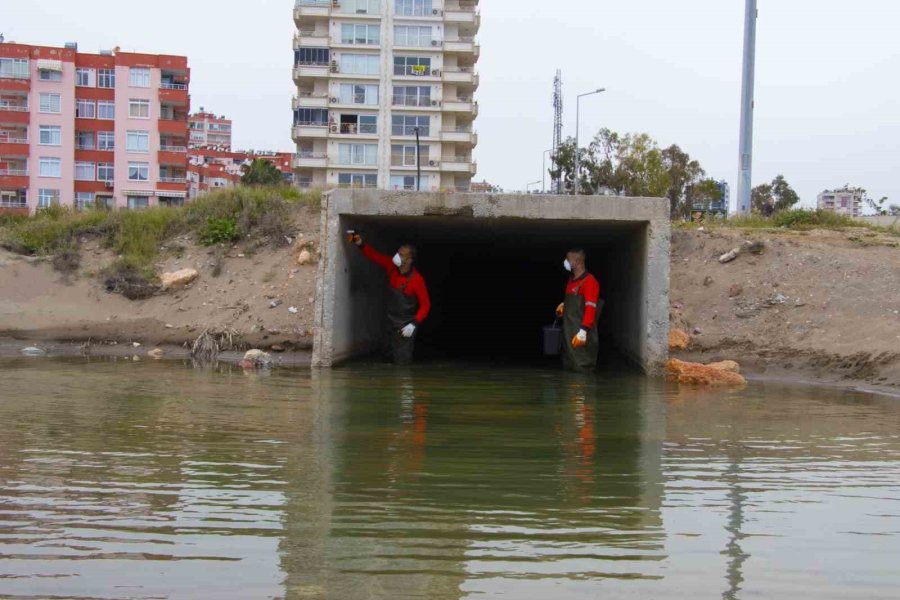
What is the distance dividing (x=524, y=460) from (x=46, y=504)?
3.33 m

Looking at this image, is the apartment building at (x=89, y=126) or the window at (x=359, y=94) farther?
the window at (x=359, y=94)

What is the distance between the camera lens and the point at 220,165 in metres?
129

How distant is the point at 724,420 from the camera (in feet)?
32.9

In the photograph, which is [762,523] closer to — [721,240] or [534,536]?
[534,536]

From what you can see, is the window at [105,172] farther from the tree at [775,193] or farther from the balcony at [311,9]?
the tree at [775,193]

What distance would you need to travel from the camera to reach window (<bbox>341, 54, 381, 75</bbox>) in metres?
77.2

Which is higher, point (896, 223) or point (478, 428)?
point (896, 223)

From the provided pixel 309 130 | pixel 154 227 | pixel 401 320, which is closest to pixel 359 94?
pixel 309 130

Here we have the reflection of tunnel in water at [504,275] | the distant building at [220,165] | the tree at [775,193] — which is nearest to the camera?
the reflection of tunnel in water at [504,275]

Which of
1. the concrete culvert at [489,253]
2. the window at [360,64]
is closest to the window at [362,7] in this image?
the window at [360,64]

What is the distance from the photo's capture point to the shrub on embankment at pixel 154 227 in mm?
20016

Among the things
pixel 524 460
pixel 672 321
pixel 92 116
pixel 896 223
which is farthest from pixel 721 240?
pixel 92 116

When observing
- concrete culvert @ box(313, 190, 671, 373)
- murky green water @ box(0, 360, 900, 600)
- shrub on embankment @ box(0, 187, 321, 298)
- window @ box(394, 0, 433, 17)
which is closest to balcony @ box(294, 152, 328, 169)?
window @ box(394, 0, 433, 17)

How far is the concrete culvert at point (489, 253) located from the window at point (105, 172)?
188 feet
